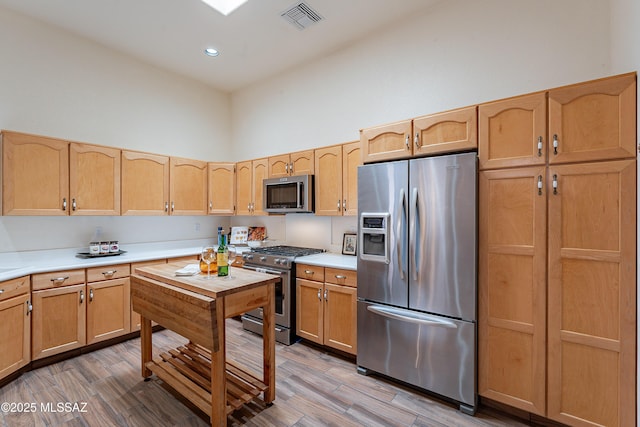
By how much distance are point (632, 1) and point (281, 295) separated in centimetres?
347

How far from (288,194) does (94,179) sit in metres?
2.13

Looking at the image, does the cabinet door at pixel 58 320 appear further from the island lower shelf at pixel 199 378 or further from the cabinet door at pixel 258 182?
the cabinet door at pixel 258 182

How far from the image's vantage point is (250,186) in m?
4.10

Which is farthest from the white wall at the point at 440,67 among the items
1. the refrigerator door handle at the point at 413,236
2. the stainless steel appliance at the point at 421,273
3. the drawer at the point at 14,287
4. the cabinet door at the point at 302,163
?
the drawer at the point at 14,287

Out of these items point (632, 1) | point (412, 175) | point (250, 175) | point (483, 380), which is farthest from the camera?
point (250, 175)

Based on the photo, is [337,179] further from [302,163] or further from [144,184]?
[144,184]

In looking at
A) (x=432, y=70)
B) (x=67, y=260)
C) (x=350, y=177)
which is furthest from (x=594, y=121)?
(x=67, y=260)

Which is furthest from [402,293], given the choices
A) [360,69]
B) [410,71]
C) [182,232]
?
[182,232]

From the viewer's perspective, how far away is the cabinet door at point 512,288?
1.84 m

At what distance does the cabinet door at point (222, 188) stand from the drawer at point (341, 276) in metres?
2.11

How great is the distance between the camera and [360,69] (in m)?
3.34

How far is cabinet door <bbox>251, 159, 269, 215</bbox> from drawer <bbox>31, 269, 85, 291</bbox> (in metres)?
2.01

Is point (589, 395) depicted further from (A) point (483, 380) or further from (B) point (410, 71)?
(B) point (410, 71)

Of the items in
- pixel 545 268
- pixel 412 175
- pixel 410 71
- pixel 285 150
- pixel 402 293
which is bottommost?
pixel 402 293
